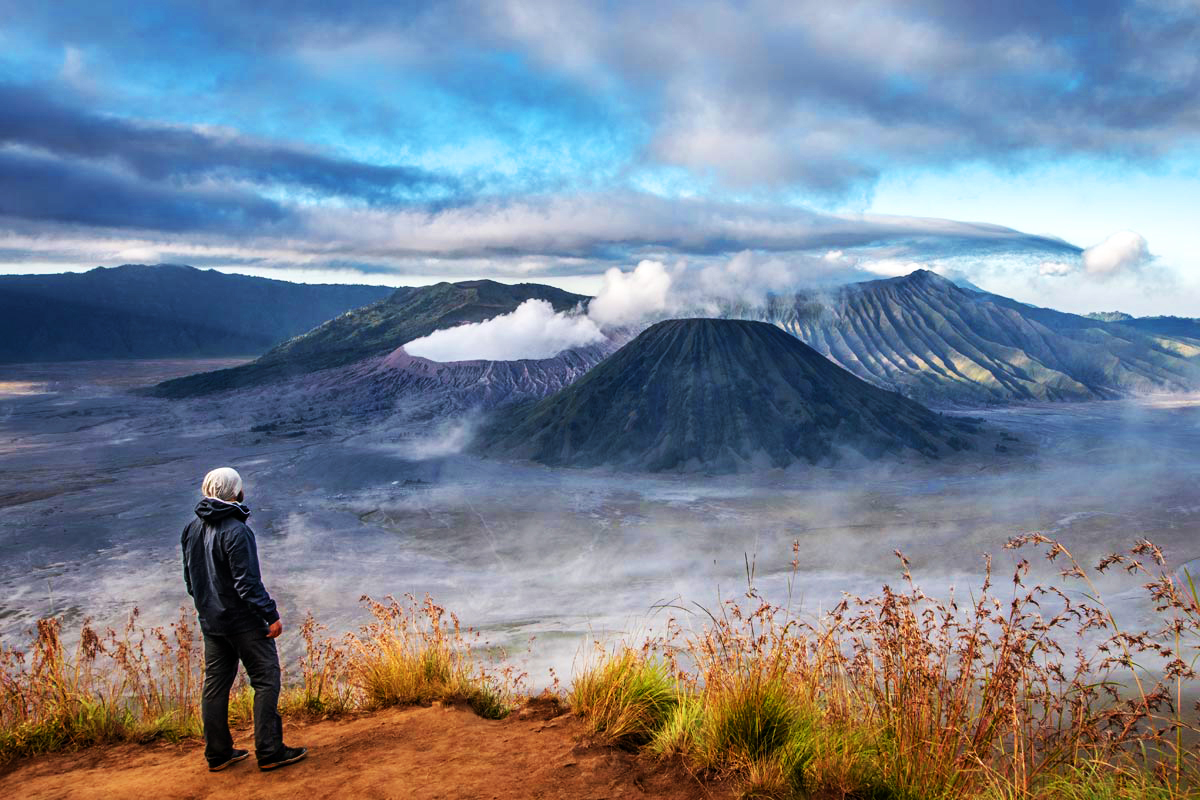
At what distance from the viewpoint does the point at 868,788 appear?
3.70 metres

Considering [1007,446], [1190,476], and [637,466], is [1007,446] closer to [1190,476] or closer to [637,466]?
[1190,476]

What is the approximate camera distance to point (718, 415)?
42625 millimetres

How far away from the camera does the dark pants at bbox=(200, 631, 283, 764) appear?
180 inches

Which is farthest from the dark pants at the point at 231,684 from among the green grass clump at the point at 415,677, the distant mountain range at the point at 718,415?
the distant mountain range at the point at 718,415

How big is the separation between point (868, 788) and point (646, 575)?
1791 centimetres

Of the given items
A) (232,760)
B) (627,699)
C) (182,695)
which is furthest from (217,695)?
(627,699)

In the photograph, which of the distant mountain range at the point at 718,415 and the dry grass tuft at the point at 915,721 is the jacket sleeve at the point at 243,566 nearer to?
the dry grass tuft at the point at 915,721

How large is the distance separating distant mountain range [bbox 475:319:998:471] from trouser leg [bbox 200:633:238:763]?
111ft

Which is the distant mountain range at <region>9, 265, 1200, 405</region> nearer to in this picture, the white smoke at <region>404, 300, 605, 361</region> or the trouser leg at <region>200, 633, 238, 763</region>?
the white smoke at <region>404, 300, 605, 361</region>

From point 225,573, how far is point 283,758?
114 cm

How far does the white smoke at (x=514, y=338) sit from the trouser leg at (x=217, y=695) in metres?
58.5

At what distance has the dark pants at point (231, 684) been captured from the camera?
15.0 ft

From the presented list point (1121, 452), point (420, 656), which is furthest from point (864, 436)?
point (420, 656)

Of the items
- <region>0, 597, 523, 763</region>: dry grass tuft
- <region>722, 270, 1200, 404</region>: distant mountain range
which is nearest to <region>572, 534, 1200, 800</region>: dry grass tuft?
<region>0, 597, 523, 763</region>: dry grass tuft
